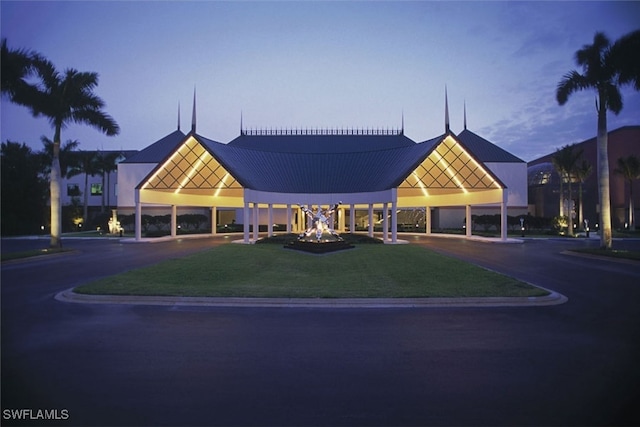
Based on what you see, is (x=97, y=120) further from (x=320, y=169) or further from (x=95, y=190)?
(x=95, y=190)

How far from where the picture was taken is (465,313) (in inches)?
381

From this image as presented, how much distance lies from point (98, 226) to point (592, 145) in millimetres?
60862

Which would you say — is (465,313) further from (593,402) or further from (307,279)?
(307,279)

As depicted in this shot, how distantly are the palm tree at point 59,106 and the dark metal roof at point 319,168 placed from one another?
670cm

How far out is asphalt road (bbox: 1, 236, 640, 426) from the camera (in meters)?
4.97

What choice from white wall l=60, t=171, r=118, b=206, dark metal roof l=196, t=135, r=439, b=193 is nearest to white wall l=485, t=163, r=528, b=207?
dark metal roof l=196, t=135, r=439, b=193

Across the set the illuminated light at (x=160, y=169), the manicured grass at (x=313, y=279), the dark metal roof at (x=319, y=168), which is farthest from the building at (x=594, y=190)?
the manicured grass at (x=313, y=279)

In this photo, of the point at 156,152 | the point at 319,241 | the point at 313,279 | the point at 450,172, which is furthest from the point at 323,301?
the point at 156,152

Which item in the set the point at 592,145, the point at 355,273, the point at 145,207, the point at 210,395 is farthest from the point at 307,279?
the point at 592,145

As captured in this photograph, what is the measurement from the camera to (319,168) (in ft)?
135

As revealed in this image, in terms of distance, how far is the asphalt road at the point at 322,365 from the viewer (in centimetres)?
497

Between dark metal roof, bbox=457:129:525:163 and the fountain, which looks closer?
the fountain

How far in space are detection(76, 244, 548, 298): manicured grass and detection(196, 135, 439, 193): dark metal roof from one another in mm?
12344

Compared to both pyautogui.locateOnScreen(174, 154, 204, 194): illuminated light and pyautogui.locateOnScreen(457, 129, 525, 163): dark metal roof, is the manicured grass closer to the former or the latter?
pyautogui.locateOnScreen(174, 154, 204, 194): illuminated light
